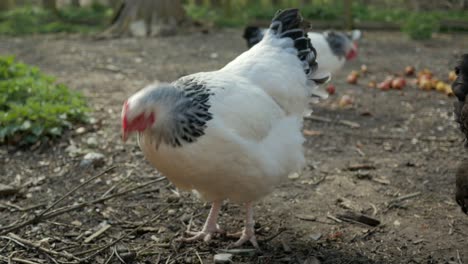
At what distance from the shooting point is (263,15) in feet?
36.0

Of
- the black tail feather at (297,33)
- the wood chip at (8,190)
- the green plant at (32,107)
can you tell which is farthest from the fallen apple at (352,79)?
→ the wood chip at (8,190)

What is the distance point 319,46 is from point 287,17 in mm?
2277

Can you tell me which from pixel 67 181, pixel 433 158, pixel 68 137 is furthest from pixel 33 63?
pixel 433 158

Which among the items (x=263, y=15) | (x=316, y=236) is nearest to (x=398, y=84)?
(x=316, y=236)

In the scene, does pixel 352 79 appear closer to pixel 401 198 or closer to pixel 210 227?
pixel 401 198

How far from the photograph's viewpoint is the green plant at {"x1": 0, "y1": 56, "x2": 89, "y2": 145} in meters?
4.37

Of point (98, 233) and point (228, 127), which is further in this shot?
point (98, 233)

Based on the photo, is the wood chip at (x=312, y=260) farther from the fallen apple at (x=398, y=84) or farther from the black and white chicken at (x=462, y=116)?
the fallen apple at (x=398, y=84)

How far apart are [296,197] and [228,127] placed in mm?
1271

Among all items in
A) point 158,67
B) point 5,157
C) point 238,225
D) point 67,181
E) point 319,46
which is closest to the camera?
point 238,225

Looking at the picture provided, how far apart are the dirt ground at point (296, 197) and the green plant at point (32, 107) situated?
0.13 m

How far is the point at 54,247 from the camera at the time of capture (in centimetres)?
310

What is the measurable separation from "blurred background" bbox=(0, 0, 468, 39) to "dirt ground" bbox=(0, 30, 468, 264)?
3.75m

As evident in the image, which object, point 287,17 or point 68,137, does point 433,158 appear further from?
point 68,137
